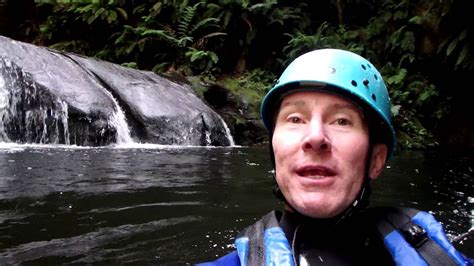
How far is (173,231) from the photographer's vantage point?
348cm

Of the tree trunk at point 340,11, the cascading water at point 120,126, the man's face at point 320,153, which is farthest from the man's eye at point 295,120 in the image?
the tree trunk at point 340,11

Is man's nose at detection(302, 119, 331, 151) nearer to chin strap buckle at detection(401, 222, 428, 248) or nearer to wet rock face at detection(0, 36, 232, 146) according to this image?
chin strap buckle at detection(401, 222, 428, 248)

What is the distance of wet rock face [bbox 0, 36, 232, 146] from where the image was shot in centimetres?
852

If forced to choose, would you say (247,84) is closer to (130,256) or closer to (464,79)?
(464,79)

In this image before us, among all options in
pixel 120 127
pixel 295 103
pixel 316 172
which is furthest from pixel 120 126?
pixel 316 172

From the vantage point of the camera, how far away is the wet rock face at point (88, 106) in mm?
8516

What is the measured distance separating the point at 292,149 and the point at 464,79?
10.9 meters

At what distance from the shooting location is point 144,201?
4.23 metres

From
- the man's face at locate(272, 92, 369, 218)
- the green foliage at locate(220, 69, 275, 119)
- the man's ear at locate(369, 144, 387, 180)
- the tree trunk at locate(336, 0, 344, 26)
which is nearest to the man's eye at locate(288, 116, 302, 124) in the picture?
the man's face at locate(272, 92, 369, 218)

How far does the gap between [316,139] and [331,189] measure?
162 mm

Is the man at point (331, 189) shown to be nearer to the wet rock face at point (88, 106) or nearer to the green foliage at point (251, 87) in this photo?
the wet rock face at point (88, 106)

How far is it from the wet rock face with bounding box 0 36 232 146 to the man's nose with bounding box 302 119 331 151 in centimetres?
757

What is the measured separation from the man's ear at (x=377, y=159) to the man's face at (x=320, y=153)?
0.33 feet

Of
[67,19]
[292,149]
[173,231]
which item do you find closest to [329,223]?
[292,149]
